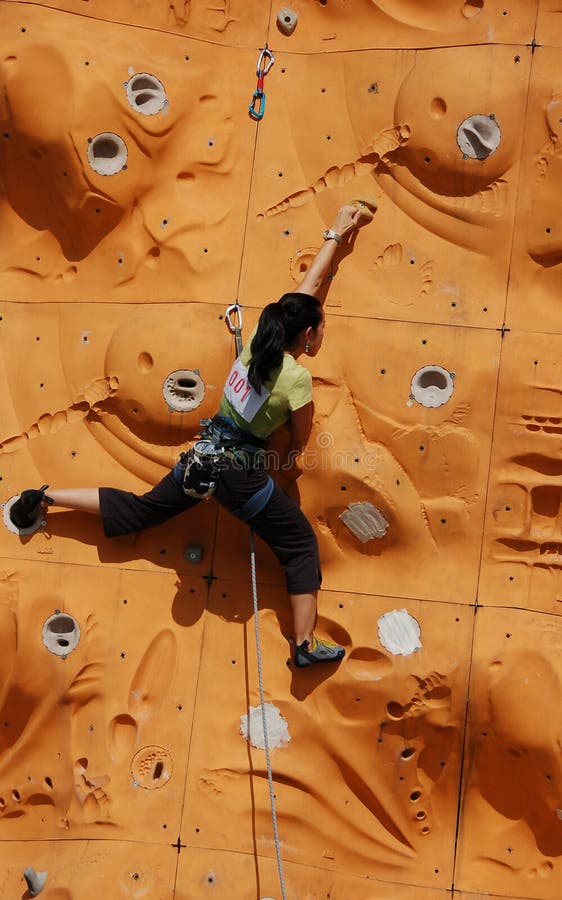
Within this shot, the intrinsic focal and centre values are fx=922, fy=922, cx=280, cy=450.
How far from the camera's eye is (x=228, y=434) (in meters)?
4.38

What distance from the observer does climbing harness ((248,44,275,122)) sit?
16.2 feet

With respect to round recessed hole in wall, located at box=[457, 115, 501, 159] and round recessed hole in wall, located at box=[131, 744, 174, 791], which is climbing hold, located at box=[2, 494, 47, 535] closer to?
round recessed hole in wall, located at box=[131, 744, 174, 791]

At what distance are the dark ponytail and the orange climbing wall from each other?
49cm

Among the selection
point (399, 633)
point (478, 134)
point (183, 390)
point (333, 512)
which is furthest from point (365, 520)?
point (478, 134)

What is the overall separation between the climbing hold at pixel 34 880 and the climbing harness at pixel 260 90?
411 centimetres

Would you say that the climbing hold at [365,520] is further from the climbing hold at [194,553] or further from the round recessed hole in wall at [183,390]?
the round recessed hole in wall at [183,390]

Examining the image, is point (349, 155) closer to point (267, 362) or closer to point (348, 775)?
point (267, 362)

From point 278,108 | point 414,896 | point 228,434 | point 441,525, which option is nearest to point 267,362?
point 228,434

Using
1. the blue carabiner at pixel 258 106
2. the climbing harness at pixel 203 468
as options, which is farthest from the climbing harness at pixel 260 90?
the climbing harness at pixel 203 468

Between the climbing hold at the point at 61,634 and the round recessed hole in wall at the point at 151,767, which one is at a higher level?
the climbing hold at the point at 61,634

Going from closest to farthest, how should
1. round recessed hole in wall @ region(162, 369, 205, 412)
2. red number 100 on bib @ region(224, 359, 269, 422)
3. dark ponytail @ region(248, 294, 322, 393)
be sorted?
1. dark ponytail @ region(248, 294, 322, 393)
2. red number 100 on bib @ region(224, 359, 269, 422)
3. round recessed hole in wall @ region(162, 369, 205, 412)

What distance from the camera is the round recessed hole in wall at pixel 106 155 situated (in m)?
4.93

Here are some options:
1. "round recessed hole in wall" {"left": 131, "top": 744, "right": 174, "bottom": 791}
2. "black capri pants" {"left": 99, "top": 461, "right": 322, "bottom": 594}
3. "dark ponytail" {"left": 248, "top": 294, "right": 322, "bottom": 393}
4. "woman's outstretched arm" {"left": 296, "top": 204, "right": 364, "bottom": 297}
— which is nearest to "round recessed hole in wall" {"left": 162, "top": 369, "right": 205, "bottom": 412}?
"black capri pants" {"left": 99, "top": 461, "right": 322, "bottom": 594}

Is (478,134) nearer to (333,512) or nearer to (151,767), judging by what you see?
(333,512)
